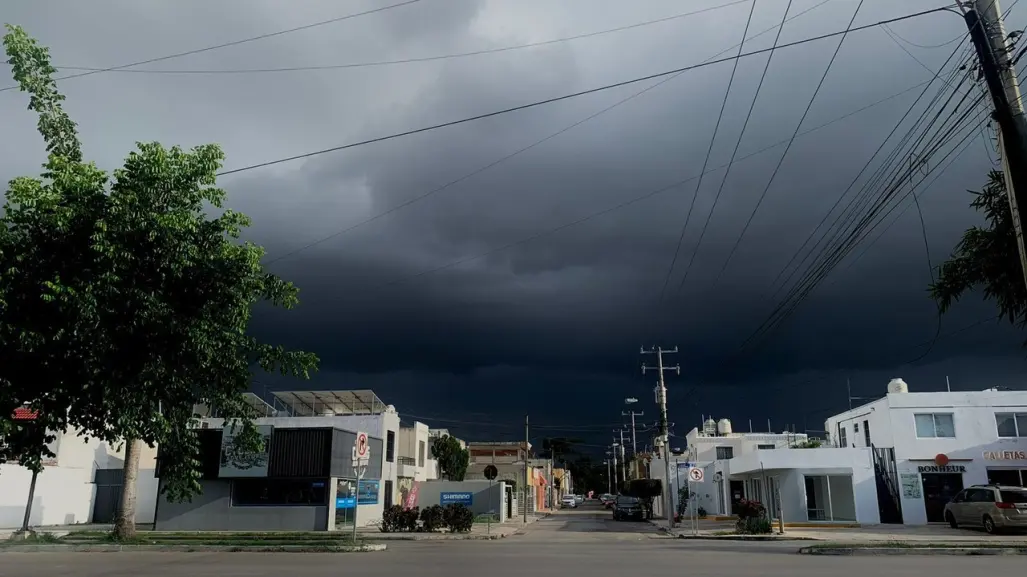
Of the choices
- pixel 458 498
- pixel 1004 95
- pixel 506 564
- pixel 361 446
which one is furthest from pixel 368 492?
pixel 1004 95

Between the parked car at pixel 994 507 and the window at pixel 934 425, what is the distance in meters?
6.65

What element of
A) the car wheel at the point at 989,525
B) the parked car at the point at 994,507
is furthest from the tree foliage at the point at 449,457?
the car wheel at the point at 989,525

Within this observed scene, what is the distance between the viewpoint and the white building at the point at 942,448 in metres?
37.3

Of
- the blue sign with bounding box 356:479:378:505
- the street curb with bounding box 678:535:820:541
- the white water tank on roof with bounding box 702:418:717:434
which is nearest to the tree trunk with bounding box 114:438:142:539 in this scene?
the blue sign with bounding box 356:479:378:505

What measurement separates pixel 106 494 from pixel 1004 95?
4747 cm

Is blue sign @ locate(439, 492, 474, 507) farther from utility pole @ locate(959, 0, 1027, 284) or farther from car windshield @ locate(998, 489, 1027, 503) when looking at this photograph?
utility pole @ locate(959, 0, 1027, 284)

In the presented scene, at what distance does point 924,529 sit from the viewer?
3234 cm

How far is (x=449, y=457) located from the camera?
55.8 metres

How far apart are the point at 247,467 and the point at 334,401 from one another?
15918 mm

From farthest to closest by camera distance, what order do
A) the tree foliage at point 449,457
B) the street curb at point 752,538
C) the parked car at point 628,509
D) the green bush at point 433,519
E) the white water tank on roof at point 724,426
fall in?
the white water tank on roof at point 724,426 < the tree foliage at point 449,457 < the parked car at point 628,509 < the green bush at point 433,519 < the street curb at point 752,538

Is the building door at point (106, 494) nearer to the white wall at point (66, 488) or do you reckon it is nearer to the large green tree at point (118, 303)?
the white wall at point (66, 488)

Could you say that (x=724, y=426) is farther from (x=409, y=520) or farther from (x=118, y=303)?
(x=118, y=303)

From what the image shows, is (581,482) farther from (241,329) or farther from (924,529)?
(241,329)

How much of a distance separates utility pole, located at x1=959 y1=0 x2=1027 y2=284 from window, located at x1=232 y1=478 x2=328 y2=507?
30.9 metres
